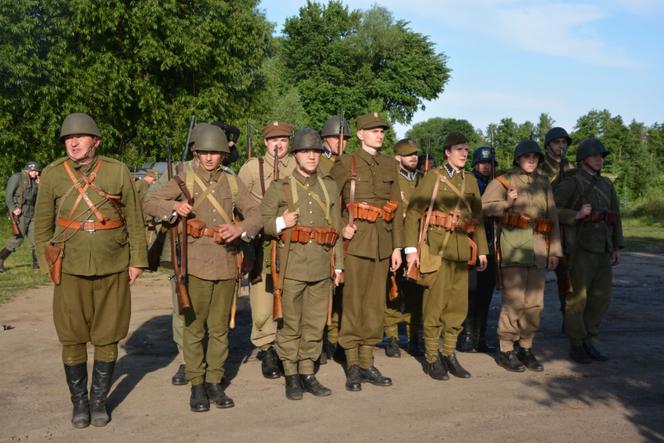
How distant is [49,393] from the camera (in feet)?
21.4

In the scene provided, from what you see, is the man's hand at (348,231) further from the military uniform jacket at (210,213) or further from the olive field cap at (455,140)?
the olive field cap at (455,140)

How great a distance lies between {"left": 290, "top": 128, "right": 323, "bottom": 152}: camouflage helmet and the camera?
21.3 feet

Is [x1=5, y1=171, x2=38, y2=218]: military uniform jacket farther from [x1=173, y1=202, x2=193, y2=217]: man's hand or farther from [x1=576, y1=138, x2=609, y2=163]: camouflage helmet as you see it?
[x1=576, y1=138, x2=609, y2=163]: camouflage helmet

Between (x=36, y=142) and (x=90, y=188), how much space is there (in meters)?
22.2

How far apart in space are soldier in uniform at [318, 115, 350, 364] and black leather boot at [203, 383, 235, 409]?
1.71 metres

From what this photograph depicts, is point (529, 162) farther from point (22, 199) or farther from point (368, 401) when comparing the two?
point (22, 199)

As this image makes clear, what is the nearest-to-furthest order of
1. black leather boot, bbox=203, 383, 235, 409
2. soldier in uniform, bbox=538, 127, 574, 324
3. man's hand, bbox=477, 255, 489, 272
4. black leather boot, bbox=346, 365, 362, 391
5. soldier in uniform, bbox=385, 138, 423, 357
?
black leather boot, bbox=203, 383, 235, 409
black leather boot, bbox=346, 365, 362, 391
man's hand, bbox=477, 255, 489, 272
soldier in uniform, bbox=385, 138, 423, 357
soldier in uniform, bbox=538, 127, 574, 324

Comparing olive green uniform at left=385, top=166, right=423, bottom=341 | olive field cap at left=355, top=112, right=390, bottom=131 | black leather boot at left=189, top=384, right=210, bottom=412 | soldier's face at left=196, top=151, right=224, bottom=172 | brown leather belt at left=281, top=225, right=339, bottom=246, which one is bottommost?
black leather boot at left=189, top=384, right=210, bottom=412

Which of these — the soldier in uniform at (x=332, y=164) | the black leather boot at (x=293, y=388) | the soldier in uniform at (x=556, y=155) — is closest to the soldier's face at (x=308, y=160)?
the soldier in uniform at (x=332, y=164)

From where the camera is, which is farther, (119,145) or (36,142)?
(119,145)

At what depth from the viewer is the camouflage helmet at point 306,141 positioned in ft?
21.3

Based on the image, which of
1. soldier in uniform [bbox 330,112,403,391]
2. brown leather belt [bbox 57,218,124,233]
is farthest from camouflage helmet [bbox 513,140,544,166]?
brown leather belt [bbox 57,218,124,233]

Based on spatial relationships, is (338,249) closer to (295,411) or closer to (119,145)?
(295,411)

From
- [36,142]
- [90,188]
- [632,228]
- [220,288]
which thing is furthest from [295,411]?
[632,228]
